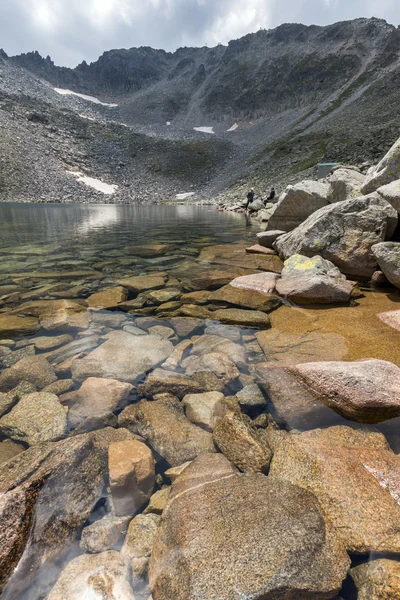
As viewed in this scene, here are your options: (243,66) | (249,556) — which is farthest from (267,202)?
(243,66)

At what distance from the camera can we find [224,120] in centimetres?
14225

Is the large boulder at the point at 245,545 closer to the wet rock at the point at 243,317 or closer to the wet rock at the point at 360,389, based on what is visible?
the wet rock at the point at 360,389

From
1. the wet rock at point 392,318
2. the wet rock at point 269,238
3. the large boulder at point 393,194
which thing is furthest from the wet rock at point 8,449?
the wet rock at point 269,238

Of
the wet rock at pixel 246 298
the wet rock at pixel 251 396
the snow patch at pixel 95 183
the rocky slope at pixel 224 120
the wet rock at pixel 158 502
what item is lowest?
the wet rock at pixel 158 502

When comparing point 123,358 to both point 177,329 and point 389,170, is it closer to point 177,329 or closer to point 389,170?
point 177,329

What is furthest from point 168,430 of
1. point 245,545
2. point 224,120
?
point 224,120

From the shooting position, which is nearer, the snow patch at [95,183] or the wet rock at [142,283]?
the wet rock at [142,283]

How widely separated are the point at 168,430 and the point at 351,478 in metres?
1.79

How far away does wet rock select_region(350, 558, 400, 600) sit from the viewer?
1723 millimetres

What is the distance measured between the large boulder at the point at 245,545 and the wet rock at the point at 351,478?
13 centimetres

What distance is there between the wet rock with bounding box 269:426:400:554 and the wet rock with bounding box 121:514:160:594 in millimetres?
1068

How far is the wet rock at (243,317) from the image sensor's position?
554cm

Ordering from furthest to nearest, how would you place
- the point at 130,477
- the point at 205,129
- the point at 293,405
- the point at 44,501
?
1. the point at 205,129
2. the point at 293,405
3. the point at 130,477
4. the point at 44,501

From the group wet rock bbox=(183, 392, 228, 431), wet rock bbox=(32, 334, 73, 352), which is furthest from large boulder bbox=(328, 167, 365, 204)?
wet rock bbox=(32, 334, 73, 352)
